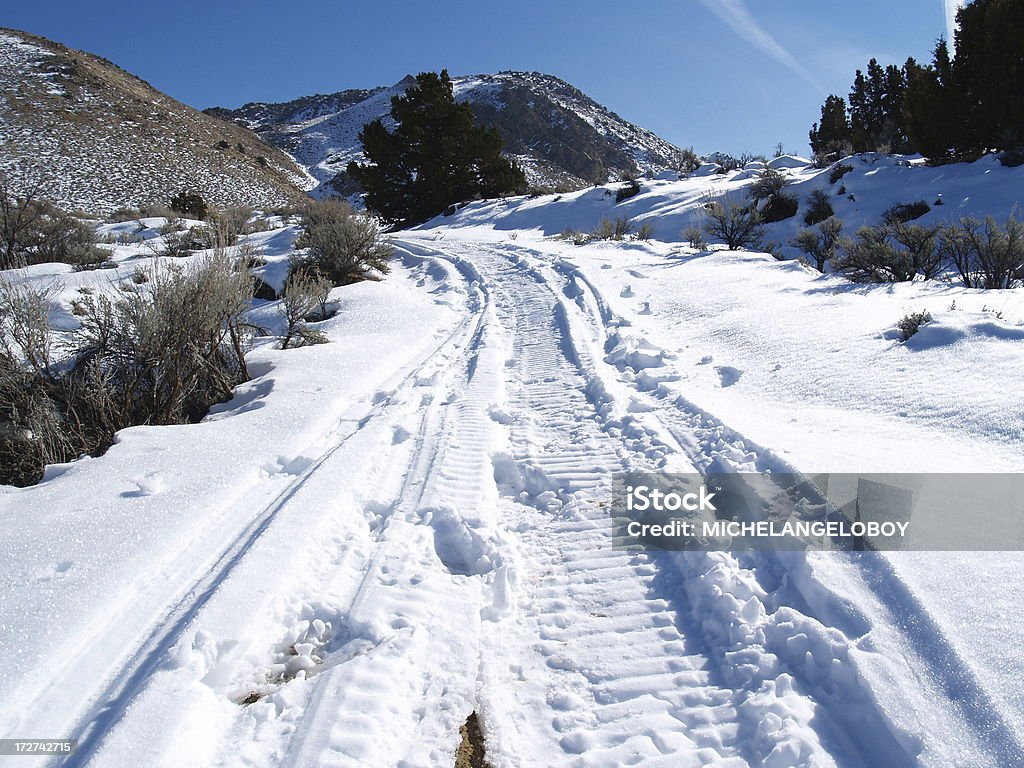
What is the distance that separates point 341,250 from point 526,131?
68066 mm

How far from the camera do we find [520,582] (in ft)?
8.84

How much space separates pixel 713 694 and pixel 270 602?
185cm

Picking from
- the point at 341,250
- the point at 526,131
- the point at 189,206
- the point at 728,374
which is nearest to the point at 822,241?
the point at 728,374

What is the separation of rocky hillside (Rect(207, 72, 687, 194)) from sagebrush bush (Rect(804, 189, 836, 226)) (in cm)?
4220

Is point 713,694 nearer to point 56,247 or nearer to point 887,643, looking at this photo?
point 887,643

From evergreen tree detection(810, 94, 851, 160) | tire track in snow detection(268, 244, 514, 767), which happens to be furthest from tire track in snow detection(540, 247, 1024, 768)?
evergreen tree detection(810, 94, 851, 160)

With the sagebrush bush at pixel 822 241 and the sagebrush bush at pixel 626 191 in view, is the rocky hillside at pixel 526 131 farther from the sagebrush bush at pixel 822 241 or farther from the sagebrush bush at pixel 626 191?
the sagebrush bush at pixel 822 241

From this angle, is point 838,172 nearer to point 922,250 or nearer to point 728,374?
point 922,250

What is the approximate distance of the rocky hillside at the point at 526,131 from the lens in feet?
212

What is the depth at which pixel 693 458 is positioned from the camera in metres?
3.51

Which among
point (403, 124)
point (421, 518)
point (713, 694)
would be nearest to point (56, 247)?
point (421, 518)

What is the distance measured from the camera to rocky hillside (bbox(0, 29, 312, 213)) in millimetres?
32000

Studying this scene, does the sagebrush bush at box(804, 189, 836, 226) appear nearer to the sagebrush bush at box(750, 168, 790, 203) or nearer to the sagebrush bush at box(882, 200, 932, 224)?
the sagebrush bush at box(750, 168, 790, 203)

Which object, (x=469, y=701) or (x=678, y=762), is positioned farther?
(x=469, y=701)
